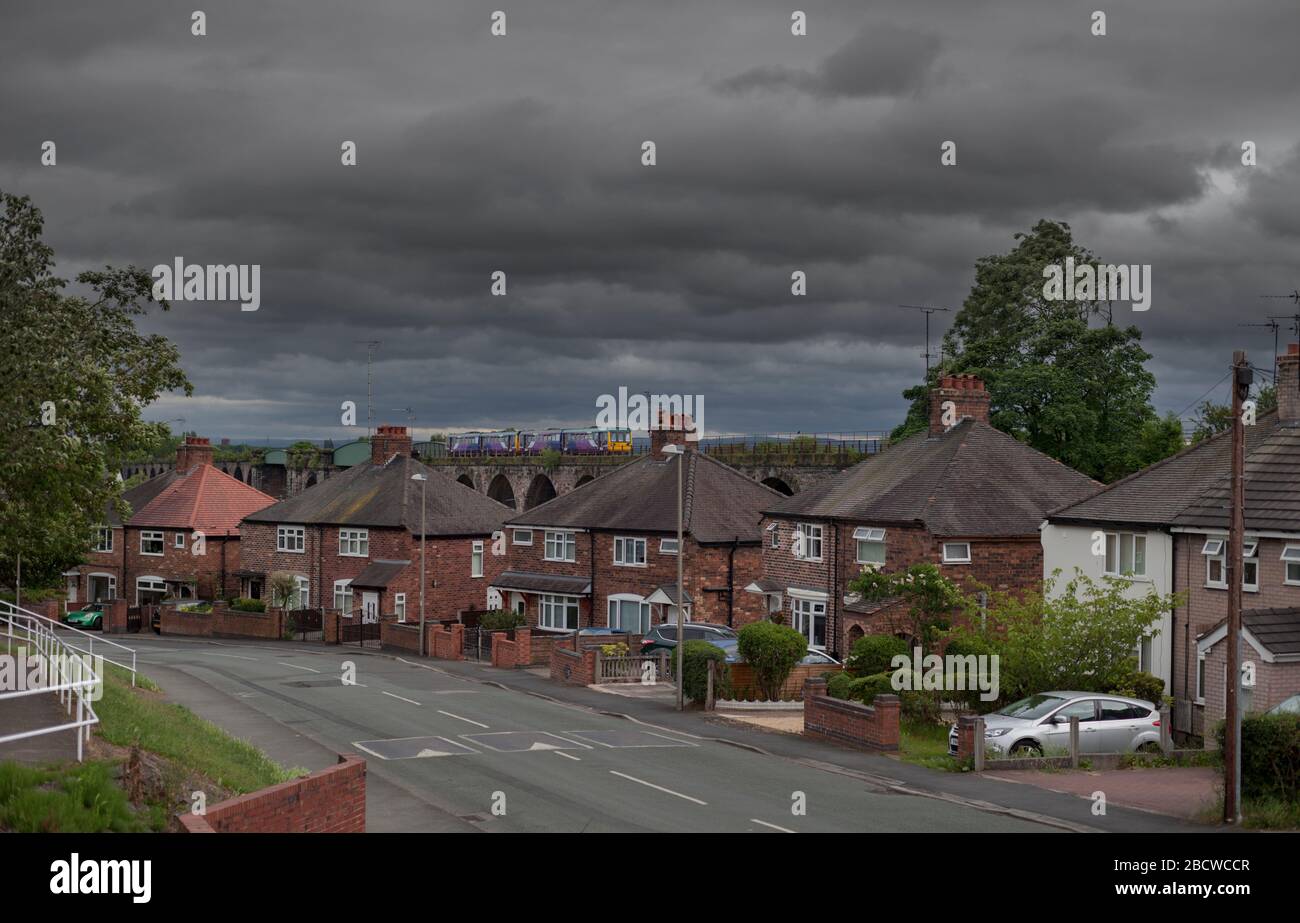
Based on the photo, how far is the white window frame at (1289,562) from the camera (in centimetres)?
2908

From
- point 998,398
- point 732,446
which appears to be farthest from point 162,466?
point 998,398

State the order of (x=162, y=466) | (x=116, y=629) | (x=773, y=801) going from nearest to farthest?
(x=773, y=801) → (x=116, y=629) → (x=162, y=466)

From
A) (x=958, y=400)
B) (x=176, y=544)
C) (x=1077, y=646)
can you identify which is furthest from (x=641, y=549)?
(x=176, y=544)

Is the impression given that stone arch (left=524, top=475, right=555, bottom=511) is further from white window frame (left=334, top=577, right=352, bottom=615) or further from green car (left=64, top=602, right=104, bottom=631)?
green car (left=64, top=602, right=104, bottom=631)

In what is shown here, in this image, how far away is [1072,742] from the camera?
25844 millimetres

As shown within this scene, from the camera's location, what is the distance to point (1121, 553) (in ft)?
115

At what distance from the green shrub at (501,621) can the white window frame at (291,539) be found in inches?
510

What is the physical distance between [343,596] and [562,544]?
1241 centimetres

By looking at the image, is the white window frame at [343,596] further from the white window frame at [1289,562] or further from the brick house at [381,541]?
the white window frame at [1289,562]

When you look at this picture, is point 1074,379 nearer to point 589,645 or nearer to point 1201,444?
point 1201,444

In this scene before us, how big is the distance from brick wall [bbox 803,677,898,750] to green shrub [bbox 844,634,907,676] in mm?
3281

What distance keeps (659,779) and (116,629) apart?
46.8 meters

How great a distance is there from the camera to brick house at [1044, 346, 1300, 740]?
27.2 meters

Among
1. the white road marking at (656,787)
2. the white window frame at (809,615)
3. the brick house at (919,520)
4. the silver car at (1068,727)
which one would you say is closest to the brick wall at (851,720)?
the silver car at (1068,727)
